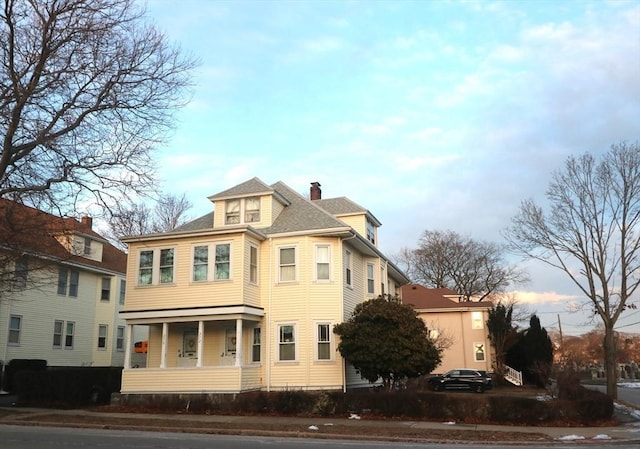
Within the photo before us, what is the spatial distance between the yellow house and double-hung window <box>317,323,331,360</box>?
4 cm

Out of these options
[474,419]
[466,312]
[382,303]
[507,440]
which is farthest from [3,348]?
[466,312]

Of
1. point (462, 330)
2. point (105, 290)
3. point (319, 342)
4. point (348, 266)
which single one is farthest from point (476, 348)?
point (105, 290)

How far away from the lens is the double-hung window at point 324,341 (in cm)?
2411

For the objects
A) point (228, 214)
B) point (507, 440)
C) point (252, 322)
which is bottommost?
point (507, 440)

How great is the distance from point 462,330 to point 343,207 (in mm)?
17443

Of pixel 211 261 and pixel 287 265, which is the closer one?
pixel 211 261

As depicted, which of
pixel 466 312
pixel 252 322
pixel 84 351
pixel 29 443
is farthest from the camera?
pixel 466 312

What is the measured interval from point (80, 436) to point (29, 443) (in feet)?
6.63

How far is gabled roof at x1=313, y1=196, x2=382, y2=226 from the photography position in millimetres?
29469

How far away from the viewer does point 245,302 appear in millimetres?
23500

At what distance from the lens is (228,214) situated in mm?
27016

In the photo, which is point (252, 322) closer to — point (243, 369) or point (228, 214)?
point (243, 369)

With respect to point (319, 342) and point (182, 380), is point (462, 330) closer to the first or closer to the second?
point (319, 342)

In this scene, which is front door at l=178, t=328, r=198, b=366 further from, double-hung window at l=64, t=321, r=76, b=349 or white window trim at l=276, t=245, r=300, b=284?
double-hung window at l=64, t=321, r=76, b=349
